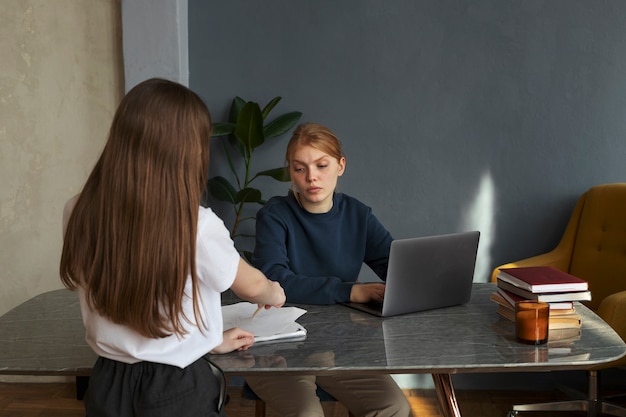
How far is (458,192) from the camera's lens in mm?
3811

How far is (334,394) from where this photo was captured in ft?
7.65

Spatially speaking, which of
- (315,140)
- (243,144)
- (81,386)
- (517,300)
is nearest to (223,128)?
(243,144)

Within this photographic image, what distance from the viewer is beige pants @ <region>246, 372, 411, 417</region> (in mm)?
2178

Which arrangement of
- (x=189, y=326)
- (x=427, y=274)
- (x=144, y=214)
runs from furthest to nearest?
(x=427, y=274), (x=189, y=326), (x=144, y=214)

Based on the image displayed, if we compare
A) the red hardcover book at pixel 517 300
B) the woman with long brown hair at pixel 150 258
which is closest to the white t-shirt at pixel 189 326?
the woman with long brown hair at pixel 150 258

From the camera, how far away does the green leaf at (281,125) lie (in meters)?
3.71

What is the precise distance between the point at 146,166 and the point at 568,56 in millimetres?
2688

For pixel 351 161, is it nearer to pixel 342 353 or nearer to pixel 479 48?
pixel 479 48

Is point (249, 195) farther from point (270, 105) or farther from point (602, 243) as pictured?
point (602, 243)

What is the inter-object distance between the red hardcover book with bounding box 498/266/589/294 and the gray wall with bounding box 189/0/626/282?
158cm

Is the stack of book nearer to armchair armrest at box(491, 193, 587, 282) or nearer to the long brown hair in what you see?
the long brown hair

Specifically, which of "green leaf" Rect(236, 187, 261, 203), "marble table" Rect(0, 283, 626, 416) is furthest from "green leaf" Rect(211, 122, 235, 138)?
"marble table" Rect(0, 283, 626, 416)

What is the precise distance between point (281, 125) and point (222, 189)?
0.41m

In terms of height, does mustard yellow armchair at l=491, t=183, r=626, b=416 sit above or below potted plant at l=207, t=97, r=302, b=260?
below
